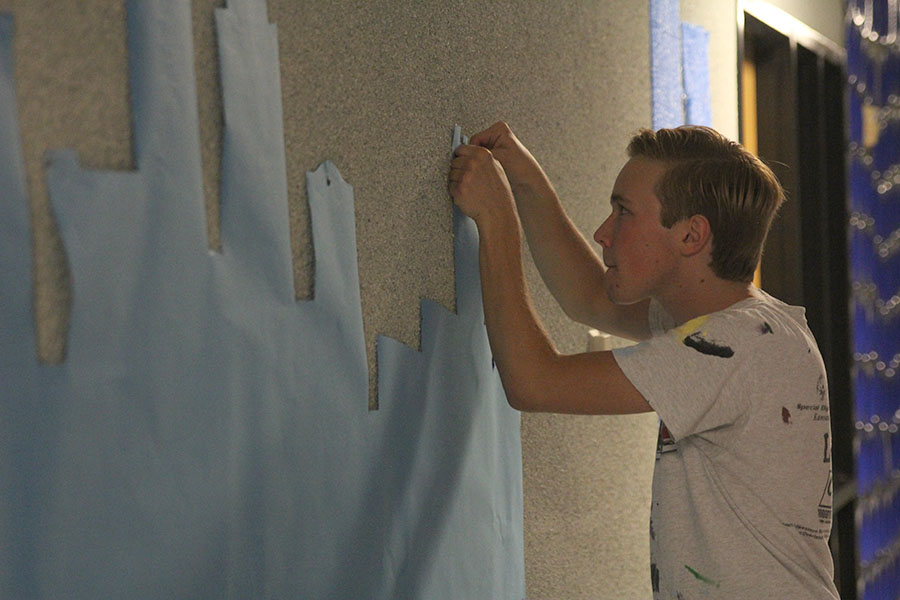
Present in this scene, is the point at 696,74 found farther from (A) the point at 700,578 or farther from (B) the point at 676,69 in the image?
(A) the point at 700,578

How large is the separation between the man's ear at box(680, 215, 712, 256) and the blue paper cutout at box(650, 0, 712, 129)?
0.61 m

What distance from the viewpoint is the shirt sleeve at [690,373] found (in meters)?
1.07

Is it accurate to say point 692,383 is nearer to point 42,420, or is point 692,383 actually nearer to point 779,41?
point 42,420

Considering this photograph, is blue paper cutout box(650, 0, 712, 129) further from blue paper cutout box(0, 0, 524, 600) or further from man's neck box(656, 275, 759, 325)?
blue paper cutout box(0, 0, 524, 600)

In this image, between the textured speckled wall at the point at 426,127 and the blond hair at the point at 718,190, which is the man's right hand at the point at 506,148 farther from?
the blond hair at the point at 718,190

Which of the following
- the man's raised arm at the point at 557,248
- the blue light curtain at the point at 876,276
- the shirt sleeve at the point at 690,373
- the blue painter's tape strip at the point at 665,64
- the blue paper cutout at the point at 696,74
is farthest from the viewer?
the blue light curtain at the point at 876,276

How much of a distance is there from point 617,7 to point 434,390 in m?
0.84

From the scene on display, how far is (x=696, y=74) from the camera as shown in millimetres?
1870

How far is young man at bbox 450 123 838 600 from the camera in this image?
1084 mm

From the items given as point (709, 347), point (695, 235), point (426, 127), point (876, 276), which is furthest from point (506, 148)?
point (876, 276)

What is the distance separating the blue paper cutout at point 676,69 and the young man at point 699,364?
1.88ft

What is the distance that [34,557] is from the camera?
0.67m

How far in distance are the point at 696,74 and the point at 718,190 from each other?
31.1 inches

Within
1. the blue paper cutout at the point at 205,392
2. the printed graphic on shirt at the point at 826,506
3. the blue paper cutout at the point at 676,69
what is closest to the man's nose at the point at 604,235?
the blue paper cutout at the point at 205,392
